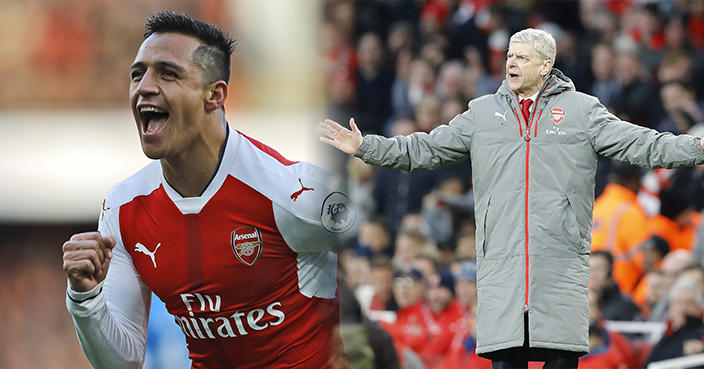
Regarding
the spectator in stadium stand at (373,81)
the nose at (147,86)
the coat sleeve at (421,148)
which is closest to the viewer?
the nose at (147,86)

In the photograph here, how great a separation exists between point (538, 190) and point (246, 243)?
4.10 ft

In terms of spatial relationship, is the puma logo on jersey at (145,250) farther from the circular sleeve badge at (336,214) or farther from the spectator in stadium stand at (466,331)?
the spectator in stadium stand at (466,331)

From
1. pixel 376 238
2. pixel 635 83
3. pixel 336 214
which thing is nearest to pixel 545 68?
pixel 336 214

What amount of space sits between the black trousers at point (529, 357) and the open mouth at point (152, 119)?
1698mm

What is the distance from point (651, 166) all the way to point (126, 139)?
6.42m

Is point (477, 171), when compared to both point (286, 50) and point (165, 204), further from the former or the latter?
point (286, 50)

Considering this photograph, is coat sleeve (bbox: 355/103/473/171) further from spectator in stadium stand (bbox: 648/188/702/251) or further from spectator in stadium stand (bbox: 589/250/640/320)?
spectator in stadium stand (bbox: 648/188/702/251)

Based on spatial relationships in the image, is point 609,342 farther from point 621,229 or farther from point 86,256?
point 86,256

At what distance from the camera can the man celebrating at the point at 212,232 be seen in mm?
3859

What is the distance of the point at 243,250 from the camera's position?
394 cm

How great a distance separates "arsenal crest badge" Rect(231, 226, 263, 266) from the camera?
3.94m

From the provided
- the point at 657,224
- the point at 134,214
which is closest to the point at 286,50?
the point at 657,224

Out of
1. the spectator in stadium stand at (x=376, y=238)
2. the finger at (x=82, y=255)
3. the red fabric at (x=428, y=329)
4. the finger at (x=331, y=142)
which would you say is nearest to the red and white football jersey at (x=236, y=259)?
the finger at (x=331, y=142)

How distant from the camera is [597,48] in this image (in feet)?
32.1
